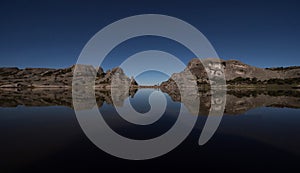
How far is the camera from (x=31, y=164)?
8.64 m

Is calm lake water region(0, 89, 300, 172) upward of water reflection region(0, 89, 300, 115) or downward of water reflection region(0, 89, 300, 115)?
downward

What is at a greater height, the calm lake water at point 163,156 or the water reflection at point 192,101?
the water reflection at point 192,101

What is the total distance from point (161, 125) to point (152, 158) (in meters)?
8.64

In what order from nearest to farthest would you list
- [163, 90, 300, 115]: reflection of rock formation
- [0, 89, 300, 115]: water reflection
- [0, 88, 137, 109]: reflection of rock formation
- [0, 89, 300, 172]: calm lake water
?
1. [0, 89, 300, 172]: calm lake water
2. [163, 90, 300, 115]: reflection of rock formation
3. [0, 89, 300, 115]: water reflection
4. [0, 88, 137, 109]: reflection of rock formation

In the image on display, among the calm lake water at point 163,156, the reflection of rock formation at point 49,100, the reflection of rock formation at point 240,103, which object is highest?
the reflection of rock formation at point 49,100

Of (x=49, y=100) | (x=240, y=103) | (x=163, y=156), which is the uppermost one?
(x=49, y=100)

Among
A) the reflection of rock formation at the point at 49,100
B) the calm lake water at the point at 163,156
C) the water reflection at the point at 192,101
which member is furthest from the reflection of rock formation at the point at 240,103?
the reflection of rock formation at the point at 49,100

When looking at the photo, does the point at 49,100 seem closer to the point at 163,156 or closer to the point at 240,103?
the point at 163,156

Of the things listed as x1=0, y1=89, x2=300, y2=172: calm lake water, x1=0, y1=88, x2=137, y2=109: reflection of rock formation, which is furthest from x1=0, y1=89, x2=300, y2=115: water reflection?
x1=0, y1=89, x2=300, y2=172: calm lake water

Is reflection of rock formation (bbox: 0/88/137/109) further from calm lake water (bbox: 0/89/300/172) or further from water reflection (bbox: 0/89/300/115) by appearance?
calm lake water (bbox: 0/89/300/172)

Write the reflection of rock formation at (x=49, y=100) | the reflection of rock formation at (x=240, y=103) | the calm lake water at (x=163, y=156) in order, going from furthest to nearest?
1. the reflection of rock formation at (x=49, y=100)
2. the reflection of rock formation at (x=240, y=103)
3. the calm lake water at (x=163, y=156)

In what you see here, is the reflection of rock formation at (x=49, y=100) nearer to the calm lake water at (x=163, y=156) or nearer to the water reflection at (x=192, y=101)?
the water reflection at (x=192, y=101)

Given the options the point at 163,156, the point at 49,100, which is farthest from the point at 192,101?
the point at 163,156

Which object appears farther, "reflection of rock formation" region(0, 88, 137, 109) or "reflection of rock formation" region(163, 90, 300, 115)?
"reflection of rock formation" region(0, 88, 137, 109)
